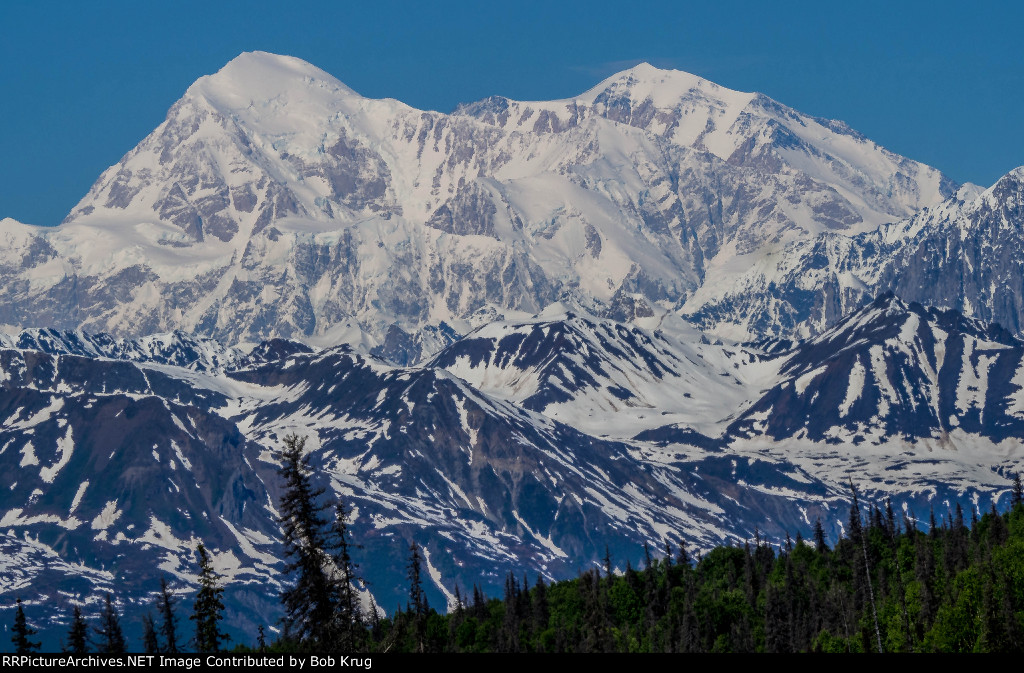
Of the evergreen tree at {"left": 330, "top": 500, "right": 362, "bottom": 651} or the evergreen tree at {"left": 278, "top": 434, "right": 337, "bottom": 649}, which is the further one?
the evergreen tree at {"left": 330, "top": 500, "right": 362, "bottom": 651}

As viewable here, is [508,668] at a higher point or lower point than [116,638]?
lower

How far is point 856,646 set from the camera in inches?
7141

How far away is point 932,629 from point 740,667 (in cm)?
12367

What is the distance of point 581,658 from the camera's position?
66.2m

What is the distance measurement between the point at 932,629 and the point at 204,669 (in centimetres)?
12227

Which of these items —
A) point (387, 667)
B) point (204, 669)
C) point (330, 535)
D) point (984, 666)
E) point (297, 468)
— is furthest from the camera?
point (330, 535)

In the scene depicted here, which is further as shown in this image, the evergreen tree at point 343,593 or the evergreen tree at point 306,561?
the evergreen tree at point 343,593

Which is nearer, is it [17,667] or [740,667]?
[740,667]

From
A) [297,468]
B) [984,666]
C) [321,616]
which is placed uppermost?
[297,468]

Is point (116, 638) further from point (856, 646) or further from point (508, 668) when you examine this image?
point (508, 668)

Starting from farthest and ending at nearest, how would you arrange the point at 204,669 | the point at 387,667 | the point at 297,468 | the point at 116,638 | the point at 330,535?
the point at 116,638, the point at 330,535, the point at 297,468, the point at 204,669, the point at 387,667

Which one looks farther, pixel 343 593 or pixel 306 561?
pixel 343 593

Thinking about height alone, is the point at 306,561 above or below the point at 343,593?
above

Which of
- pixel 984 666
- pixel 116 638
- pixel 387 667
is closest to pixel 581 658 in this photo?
pixel 387 667
